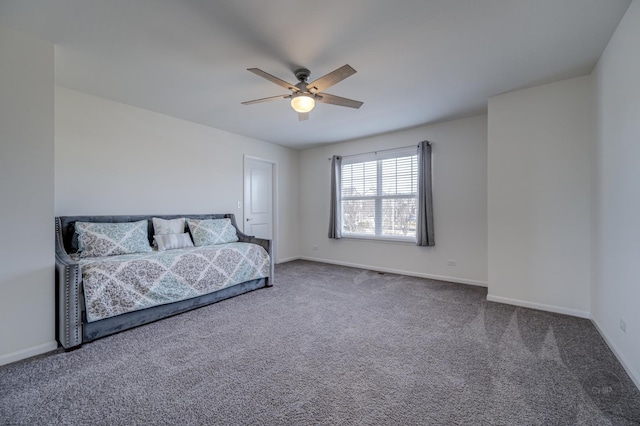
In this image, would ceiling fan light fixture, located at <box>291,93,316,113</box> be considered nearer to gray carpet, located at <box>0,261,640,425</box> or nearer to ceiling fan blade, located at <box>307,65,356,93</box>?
ceiling fan blade, located at <box>307,65,356,93</box>

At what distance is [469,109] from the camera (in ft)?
12.1

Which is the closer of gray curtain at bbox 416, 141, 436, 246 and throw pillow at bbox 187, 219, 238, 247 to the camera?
throw pillow at bbox 187, 219, 238, 247

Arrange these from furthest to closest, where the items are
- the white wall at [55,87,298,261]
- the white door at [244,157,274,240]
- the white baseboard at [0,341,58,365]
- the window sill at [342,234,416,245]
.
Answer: the white door at [244,157,274,240] < the window sill at [342,234,416,245] < the white wall at [55,87,298,261] < the white baseboard at [0,341,58,365]

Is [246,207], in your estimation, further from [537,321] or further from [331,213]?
[537,321]

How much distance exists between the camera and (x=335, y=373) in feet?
6.19

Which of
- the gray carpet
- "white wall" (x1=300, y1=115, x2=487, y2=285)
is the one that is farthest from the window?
the gray carpet

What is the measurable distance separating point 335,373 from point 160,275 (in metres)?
2.07

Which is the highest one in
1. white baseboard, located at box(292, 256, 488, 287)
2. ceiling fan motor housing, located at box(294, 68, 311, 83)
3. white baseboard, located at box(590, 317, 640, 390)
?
ceiling fan motor housing, located at box(294, 68, 311, 83)

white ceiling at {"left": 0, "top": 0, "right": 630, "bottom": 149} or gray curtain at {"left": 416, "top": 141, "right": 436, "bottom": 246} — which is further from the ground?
white ceiling at {"left": 0, "top": 0, "right": 630, "bottom": 149}

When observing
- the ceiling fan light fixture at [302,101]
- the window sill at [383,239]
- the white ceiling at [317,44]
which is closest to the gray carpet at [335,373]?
the window sill at [383,239]

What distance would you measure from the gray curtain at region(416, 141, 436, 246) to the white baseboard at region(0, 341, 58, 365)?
14.8 ft

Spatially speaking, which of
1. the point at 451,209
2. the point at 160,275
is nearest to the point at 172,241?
the point at 160,275

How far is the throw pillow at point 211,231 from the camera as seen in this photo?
3.80 m

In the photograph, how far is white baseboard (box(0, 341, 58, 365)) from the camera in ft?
6.66
